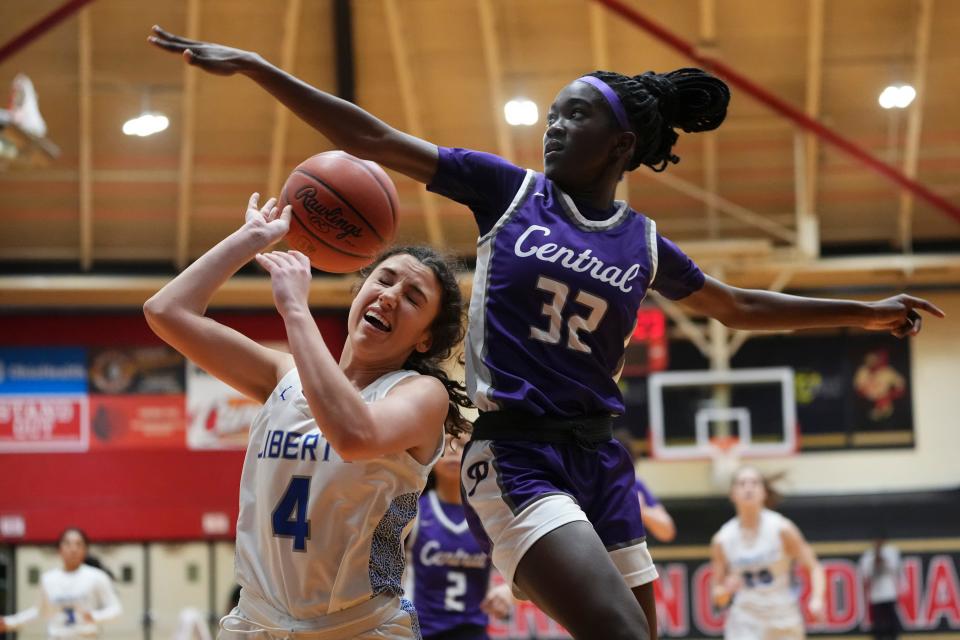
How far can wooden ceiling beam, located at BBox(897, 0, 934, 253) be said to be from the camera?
45.5ft

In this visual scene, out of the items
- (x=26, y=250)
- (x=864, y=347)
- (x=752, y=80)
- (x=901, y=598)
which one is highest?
→ (x=752, y=80)

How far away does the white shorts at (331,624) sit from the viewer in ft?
10.1

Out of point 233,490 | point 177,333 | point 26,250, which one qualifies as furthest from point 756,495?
point 26,250

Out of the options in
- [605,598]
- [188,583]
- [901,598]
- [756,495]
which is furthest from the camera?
[188,583]

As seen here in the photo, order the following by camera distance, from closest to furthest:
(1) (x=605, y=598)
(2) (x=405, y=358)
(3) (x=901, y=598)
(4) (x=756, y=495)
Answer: (1) (x=605, y=598), (2) (x=405, y=358), (4) (x=756, y=495), (3) (x=901, y=598)

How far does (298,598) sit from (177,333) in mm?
725

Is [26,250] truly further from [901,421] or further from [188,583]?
[901,421]

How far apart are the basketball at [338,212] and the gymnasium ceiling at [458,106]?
1033 centimetres

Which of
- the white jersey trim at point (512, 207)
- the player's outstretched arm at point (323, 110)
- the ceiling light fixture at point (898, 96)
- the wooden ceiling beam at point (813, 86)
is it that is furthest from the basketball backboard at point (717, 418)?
the player's outstretched arm at point (323, 110)

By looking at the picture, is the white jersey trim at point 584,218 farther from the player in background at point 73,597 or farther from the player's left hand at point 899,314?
the player in background at point 73,597

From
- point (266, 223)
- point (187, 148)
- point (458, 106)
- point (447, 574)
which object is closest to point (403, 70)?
point (458, 106)

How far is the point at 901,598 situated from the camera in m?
14.1

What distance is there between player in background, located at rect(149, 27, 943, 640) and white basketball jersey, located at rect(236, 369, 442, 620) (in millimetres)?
273

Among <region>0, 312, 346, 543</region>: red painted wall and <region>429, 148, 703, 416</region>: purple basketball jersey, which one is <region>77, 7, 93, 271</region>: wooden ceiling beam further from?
<region>429, 148, 703, 416</region>: purple basketball jersey
